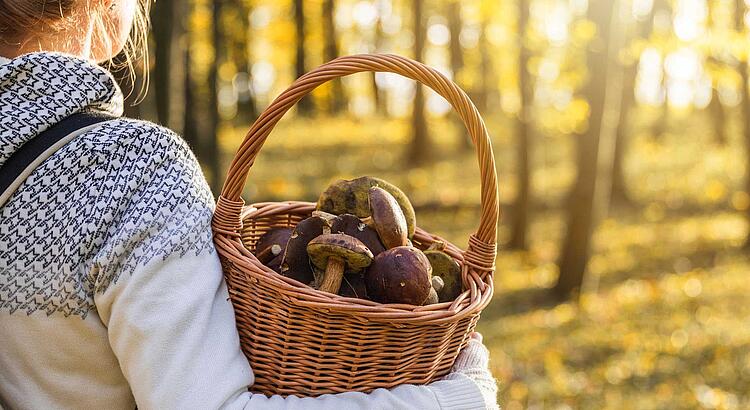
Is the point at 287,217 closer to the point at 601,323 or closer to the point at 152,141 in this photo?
the point at 152,141

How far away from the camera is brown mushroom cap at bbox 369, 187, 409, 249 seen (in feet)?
5.37

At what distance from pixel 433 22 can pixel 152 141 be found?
67.5 feet

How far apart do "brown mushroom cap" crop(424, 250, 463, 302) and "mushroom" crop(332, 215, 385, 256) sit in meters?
0.17

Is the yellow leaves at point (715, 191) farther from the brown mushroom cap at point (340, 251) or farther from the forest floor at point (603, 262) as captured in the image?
the brown mushroom cap at point (340, 251)

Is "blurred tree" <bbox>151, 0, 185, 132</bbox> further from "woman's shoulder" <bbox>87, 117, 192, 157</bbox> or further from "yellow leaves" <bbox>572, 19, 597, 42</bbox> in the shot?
"woman's shoulder" <bbox>87, 117, 192, 157</bbox>

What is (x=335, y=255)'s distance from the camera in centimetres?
152

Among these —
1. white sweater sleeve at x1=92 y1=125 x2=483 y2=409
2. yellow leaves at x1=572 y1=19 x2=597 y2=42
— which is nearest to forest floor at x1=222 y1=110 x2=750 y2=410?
yellow leaves at x1=572 y1=19 x2=597 y2=42

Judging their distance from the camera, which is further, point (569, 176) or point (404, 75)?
point (569, 176)

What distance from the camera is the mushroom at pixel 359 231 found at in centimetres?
163

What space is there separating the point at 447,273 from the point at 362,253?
29 centimetres

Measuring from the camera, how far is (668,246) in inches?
453

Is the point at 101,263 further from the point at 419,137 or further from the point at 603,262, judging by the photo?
the point at 419,137

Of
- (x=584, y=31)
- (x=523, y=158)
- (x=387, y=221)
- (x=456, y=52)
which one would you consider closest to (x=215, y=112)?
(x=523, y=158)

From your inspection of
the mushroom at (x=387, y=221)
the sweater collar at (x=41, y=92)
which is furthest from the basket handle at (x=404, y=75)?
the sweater collar at (x=41, y=92)
